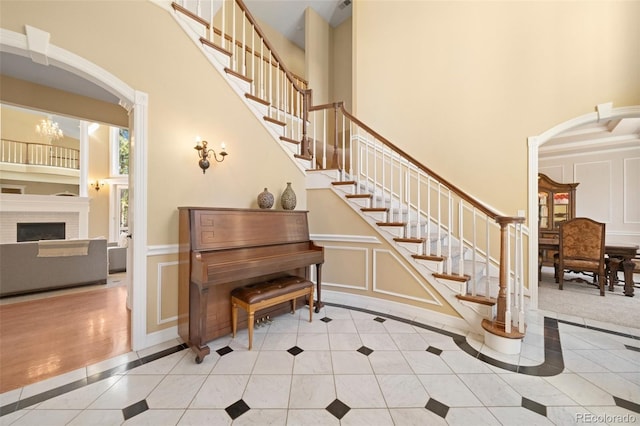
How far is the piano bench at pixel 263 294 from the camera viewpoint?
227 centimetres

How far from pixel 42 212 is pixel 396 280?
8133 mm

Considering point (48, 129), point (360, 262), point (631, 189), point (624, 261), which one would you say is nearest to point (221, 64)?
point (360, 262)

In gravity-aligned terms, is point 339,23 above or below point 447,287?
above

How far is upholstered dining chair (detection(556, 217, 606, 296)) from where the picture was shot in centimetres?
391

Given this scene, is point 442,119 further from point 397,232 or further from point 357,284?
point 357,284

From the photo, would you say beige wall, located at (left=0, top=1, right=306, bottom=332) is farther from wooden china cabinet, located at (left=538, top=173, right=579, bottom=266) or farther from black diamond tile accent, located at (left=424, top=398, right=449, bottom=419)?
wooden china cabinet, located at (left=538, top=173, right=579, bottom=266)

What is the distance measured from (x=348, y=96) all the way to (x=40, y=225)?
8.08 metres

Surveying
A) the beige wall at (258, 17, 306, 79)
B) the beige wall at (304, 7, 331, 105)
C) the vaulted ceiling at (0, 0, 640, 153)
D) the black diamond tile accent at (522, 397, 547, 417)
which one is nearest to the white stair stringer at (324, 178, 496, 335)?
the black diamond tile accent at (522, 397, 547, 417)

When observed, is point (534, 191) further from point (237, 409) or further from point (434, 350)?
point (237, 409)

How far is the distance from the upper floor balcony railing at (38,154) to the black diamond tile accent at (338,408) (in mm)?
9513

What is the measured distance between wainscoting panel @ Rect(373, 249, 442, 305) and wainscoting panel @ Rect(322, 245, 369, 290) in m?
0.15

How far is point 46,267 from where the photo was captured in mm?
3668

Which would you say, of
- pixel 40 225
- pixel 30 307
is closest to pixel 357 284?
pixel 30 307

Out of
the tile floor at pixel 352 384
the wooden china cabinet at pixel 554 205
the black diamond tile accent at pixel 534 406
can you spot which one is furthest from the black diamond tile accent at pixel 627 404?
the wooden china cabinet at pixel 554 205
